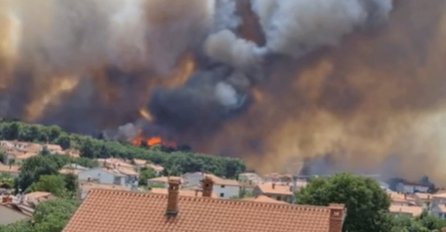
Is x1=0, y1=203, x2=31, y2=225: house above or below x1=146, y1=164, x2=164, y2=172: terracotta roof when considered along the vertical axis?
below

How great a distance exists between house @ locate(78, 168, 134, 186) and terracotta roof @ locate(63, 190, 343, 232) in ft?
157

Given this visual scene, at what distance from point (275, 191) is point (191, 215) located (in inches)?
1807

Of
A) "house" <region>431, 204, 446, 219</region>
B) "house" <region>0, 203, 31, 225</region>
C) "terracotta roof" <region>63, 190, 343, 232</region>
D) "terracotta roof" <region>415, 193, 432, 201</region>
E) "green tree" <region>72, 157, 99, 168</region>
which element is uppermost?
"green tree" <region>72, 157, 99, 168</region>

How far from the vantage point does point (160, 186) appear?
5734 centimetres

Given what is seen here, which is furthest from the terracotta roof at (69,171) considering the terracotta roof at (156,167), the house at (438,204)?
the house at (438,204)

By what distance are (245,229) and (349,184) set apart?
72.4 ft

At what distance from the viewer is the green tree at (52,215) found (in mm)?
24703

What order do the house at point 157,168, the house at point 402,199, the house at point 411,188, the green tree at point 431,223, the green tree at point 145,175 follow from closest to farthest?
the green tree at point 431,223, the house at point 402,199, the green tree at point 145,175, the house at point 411,188, the house at point 157,168

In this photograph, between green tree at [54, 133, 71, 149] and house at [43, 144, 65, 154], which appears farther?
green tree at [54, 133, 71, 149]

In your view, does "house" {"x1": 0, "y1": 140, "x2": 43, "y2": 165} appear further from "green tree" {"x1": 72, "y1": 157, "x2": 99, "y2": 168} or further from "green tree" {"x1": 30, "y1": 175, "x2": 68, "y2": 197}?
"green tree" {"x1": 30, "y1": 175, "x2": 68, "y2": 197}

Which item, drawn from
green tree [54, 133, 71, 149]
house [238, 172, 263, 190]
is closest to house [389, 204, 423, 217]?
house [238, 172, 263, 190]

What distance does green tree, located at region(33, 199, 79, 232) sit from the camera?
24703mm

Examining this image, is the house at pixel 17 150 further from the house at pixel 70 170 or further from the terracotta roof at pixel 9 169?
the house at pixel 70 170

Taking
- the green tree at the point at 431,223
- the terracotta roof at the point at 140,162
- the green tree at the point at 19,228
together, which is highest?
the terracotta roof at the point at 140,162
